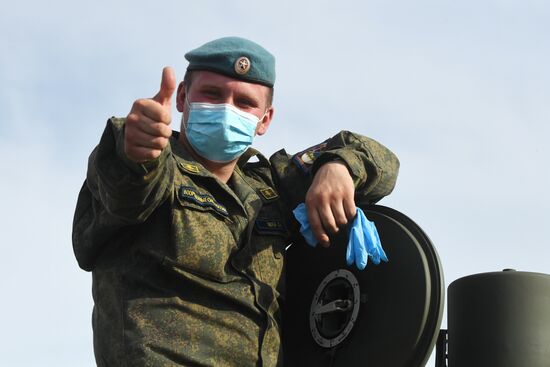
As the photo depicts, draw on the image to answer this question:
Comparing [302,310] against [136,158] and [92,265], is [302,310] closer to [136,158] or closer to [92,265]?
[92,265]

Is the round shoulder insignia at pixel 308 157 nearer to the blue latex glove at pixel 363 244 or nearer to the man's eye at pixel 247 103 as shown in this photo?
the man's eye at pixel 247 103

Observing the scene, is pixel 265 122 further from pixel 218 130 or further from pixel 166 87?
pixel 166 87

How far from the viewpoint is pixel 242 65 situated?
5555 millimetres

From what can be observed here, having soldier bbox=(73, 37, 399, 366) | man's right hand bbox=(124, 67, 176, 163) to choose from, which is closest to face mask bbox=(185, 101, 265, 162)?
soldier bbox=(73, 37, 399, 366)

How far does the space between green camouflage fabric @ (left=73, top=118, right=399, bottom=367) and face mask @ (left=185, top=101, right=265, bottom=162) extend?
4.7 inches

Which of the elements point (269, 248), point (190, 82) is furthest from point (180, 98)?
point (269, 248)

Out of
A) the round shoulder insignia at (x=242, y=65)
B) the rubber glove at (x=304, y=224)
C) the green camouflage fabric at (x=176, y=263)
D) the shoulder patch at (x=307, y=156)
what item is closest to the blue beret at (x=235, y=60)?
the round shoulder insignia at (x=242, y=65)

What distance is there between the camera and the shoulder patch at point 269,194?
18.2 feet

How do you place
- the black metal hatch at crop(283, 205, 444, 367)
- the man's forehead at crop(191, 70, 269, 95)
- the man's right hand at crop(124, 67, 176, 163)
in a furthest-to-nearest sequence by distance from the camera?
the man's forehead at crop(191, 70, 269, 95) → the black metal hatch at crop(283, 205, 444, 367) → the man's right hand at crop(124, 67, 176, 163)

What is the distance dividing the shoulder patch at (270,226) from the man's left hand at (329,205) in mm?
394

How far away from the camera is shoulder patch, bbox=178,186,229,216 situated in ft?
16.4

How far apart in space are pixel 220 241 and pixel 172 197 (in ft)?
1.01

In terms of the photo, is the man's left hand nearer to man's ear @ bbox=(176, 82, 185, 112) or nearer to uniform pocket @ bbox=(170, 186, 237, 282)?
uniform pocket @ bbox=(170, 186, 237, 282)

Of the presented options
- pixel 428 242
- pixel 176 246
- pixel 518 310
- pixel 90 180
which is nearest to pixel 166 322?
pixel 176 246
